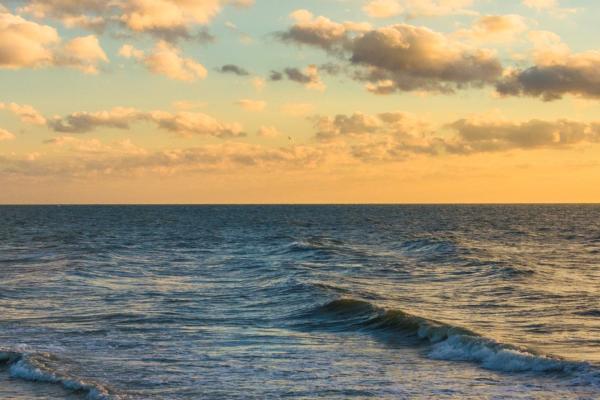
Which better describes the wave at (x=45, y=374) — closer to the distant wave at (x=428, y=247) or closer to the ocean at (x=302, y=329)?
the ocean at (x=302, y=329)

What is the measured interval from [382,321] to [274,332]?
4455mm

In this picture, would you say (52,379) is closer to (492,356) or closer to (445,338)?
(492,356)

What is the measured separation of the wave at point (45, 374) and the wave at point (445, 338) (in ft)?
32.9

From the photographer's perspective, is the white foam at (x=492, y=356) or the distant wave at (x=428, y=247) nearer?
the white foam at (x=492, y=356)

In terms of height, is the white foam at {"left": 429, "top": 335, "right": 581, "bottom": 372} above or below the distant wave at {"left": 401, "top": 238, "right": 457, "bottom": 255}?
below

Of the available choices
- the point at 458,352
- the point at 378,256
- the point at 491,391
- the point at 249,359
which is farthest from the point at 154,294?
the point at 378,256

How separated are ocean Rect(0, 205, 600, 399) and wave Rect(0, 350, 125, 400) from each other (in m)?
0.05

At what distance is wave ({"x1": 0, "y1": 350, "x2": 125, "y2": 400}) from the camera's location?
18.9 metres

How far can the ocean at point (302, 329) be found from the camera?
776 inches

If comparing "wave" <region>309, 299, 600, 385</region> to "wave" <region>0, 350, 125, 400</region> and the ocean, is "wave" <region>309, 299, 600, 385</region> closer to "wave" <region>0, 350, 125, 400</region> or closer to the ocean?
the ocean

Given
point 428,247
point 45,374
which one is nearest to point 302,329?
point 45,374

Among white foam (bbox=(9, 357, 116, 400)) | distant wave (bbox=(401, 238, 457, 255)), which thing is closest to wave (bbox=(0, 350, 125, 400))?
white foam (bbox=(9, 357, 116, 400))

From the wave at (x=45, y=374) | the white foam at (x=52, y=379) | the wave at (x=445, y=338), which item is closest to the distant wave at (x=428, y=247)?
the wave at (x=445, y=338)

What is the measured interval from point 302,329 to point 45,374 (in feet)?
34.0
